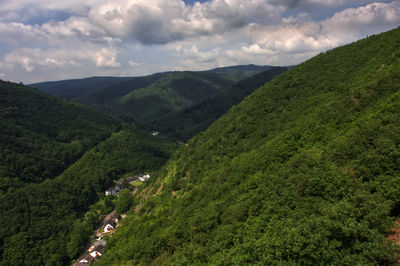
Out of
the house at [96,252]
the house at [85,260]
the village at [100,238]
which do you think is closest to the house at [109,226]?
the village at [100,238]

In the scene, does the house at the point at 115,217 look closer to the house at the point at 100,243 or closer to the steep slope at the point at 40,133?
the house at the point at 100,243

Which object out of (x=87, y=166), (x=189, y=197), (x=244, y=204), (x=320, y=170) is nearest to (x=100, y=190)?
(x=87, y=166)

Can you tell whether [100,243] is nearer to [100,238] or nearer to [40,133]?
[100,238]

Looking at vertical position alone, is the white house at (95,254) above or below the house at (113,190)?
below

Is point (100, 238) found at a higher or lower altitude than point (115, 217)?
lower

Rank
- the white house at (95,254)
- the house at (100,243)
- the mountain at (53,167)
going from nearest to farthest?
the white house at (95,254), the mountain at (53,167), the house at (100,243)

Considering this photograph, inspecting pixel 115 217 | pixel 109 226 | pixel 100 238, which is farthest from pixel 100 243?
pixel 115 217

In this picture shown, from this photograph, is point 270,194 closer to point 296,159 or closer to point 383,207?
point 296,159
